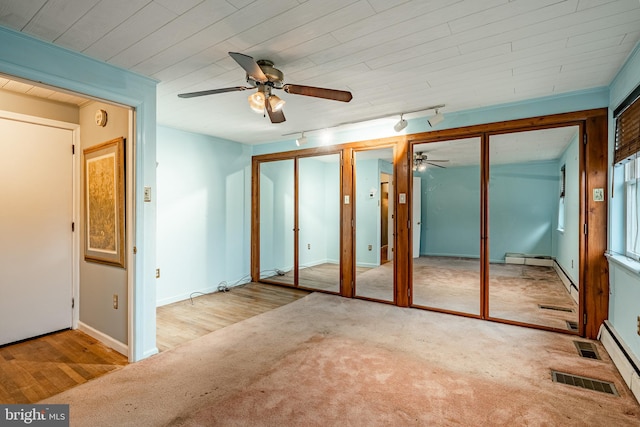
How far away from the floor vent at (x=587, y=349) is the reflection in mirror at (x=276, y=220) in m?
3.97

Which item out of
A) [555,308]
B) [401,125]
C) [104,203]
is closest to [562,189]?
[555,308]

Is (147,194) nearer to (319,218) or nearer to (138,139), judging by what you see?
(138,139)

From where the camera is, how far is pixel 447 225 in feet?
15.8

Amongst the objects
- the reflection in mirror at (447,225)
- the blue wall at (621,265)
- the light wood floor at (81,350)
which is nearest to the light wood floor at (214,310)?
the light wood floor at (81,350)

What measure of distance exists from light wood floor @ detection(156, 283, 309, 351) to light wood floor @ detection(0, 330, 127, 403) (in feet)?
1.66

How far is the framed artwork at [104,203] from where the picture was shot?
275cm

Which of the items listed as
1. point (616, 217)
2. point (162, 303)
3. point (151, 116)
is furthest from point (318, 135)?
point (616, 217)

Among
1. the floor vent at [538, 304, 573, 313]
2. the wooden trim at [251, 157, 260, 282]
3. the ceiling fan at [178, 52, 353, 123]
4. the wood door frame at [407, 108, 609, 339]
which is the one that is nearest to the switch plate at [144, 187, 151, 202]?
the ceiling fan at [178, 52, 353, 123]

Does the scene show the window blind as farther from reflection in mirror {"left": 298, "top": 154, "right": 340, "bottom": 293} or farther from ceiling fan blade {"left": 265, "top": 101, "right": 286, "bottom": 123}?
reflection in mirror {"left": 298, "top": 154, "right": 340, "bottom": 293}

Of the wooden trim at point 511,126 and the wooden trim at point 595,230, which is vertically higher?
the wooden trim at point 511,126

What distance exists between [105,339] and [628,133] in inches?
194

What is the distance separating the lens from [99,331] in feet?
10.1

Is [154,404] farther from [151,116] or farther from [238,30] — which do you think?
[238,30]

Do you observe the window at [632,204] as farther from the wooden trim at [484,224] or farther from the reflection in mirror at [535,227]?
the wooden trim at [484,224]
